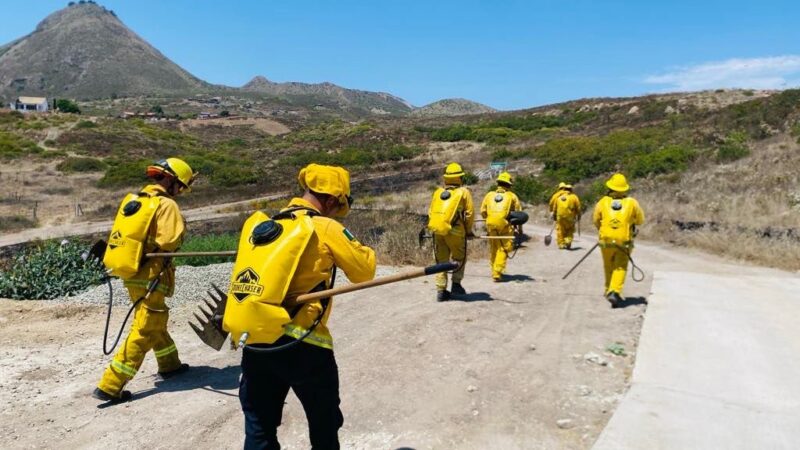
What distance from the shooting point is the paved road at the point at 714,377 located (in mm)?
3877

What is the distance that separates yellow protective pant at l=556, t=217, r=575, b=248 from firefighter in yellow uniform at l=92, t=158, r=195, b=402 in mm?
9610

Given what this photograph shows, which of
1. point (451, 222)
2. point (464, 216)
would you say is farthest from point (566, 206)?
point (451, 222)

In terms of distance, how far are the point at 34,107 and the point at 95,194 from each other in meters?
90.3

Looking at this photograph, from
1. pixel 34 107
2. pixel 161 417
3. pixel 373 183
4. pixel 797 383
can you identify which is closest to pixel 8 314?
pixel 161 417

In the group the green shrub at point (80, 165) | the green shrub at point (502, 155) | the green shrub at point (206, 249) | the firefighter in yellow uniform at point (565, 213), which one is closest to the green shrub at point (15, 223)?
the green shrub at point (206, 249)

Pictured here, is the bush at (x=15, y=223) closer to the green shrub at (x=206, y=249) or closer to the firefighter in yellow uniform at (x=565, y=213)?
the green shrub at (x=206, y=249)

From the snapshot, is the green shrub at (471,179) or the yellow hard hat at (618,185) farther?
the green shrub at (471,179)

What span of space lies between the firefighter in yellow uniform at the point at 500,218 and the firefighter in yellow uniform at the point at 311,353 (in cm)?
611

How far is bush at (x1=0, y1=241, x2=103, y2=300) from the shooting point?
9.12m

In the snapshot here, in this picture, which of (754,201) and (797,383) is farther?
(754,201)

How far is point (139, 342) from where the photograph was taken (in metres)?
5.11

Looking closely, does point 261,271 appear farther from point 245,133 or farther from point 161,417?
point 245,133

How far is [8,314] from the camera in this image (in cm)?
803

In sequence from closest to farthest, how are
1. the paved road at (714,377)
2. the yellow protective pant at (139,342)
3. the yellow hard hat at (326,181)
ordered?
the yellow hard hat at (326,181)
the paved road at (714,377)
the yellow protective pant at (139,342)
